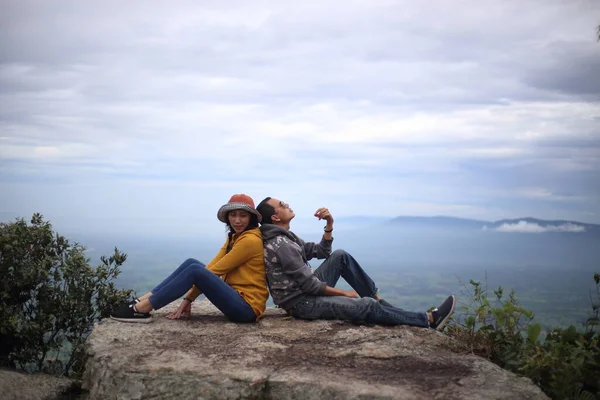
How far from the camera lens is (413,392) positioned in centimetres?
529

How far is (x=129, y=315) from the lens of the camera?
7590 millimetres

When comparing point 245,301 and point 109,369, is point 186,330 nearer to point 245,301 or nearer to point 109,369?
point 245,301

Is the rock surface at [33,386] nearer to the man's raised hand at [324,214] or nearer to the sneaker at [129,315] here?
the sneaker at [129,315]

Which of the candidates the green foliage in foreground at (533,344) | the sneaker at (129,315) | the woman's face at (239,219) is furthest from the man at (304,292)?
the sneaker at (129,315)

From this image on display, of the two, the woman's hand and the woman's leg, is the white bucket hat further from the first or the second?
the woman's hand

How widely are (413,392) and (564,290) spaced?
576 ft

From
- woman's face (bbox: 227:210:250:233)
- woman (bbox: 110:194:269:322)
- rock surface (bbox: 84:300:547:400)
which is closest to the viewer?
rock surface (bbox: 84:300:547:400)

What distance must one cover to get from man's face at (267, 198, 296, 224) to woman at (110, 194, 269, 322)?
263 mm

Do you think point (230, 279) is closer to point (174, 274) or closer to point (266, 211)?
point (174, 274)

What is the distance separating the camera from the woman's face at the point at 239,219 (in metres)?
7.64

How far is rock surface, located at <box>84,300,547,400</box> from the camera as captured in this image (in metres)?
5.48

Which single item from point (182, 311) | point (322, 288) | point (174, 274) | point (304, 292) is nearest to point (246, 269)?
point (304, 292)

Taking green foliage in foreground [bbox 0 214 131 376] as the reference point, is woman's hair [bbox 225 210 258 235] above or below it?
above

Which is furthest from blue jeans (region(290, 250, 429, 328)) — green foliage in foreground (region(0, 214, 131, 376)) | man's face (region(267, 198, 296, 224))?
green foliage in foreground (region(0, 214, 131, 376))
